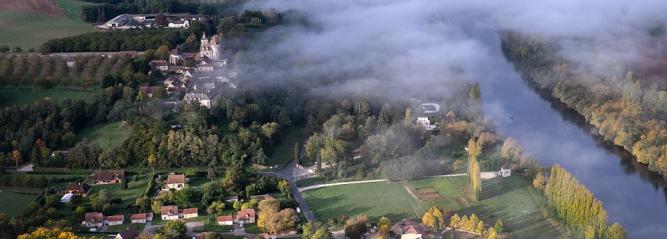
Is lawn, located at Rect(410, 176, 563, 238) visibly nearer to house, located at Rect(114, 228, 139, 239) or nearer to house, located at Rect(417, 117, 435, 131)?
house, located at Rect(417, 117, 435, 131)

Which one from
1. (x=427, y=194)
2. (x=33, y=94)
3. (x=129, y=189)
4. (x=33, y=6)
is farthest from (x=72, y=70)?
(x=427, y=194)

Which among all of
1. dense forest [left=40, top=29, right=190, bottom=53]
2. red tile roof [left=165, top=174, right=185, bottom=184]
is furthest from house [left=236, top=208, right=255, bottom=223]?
dense forest [left=40, top=29, right=190, bottom=53]

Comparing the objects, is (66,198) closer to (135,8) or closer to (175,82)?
(175,82)

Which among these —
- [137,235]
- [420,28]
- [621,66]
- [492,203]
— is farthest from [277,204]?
[420,28]

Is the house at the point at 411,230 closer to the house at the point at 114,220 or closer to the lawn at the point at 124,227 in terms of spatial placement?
the lawn at the point at 124,227

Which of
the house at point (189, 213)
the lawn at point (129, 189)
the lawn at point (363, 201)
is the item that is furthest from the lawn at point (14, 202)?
the lawn at point (363, 201)

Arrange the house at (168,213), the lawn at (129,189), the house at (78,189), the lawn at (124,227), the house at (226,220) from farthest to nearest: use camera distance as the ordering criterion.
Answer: the house at (78,189) → the lawn at (129,189) → the house at (168,213) → the house at (226,220) → the lawn at (124,227)
